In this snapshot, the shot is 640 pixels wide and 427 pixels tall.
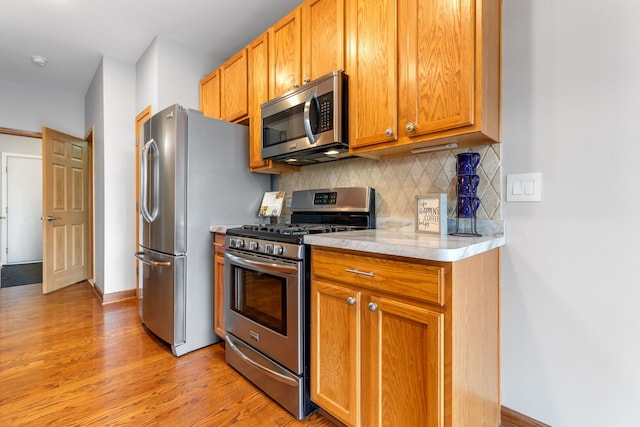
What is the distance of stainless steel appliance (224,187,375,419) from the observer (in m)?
1.45

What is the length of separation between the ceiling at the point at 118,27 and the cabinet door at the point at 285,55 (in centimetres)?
44

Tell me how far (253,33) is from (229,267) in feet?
7.07

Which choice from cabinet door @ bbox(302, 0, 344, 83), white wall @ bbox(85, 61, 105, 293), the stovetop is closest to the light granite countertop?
the stovetop

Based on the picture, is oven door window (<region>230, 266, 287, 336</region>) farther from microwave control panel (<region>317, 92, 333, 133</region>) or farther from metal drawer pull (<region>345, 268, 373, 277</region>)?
microwave control panel (<region>317, 92, 333, 133</region>)

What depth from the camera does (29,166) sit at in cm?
552

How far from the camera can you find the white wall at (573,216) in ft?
3.67

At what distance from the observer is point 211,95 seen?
2.80 m

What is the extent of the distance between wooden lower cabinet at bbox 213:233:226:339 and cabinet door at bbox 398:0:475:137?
146cm

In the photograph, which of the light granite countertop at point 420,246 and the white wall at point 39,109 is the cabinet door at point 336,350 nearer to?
the light granite countertop at point 420,246

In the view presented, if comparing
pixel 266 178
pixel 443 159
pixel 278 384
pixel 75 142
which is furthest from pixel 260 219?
pixel 75 142

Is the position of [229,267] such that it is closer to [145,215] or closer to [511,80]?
[145,215]

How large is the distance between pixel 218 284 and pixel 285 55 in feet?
5.49

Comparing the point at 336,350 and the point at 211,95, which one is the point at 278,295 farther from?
the point at 211,95

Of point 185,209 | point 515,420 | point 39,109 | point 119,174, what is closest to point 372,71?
point 185,209
